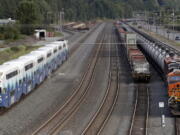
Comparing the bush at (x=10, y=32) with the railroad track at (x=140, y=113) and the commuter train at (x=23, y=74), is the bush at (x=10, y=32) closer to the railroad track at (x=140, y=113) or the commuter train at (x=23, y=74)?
the commuter train at (x=23, y=74)

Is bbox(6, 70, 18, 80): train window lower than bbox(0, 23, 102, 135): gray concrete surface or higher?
higher

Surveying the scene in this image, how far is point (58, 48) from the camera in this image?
5644 cm

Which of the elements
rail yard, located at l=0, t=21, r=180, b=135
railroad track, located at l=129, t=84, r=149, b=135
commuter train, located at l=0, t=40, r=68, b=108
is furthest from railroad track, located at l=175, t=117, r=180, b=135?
commuter train, located at l=0, t=40, r=68, b=108

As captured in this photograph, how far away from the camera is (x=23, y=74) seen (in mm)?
34938

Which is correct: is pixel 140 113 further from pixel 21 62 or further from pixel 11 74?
pixel 21 62

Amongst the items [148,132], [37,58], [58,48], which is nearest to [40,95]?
[37,58]

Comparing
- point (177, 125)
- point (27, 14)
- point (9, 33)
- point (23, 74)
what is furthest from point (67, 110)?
point (27, 14)

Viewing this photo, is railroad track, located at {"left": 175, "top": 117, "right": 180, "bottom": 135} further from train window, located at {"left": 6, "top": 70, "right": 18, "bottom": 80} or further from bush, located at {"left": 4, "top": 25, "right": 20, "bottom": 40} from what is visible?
bush, located at {"left": 4, "top": 25, "right": 20, "bottom": 40}

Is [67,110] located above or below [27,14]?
below

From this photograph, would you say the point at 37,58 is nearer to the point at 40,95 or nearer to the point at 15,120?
the point at 40,95

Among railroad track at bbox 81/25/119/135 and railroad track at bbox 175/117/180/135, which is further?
railroad track at bbox 81/25/119/135

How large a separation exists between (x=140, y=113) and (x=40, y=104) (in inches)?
387

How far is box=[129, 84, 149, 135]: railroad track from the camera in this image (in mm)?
26203

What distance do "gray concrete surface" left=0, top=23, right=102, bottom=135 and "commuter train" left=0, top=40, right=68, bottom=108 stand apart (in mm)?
787
